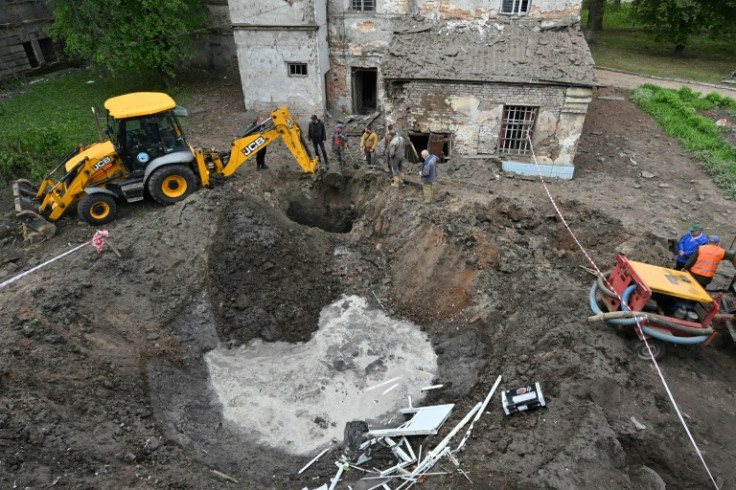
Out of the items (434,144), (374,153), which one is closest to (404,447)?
(374,153)

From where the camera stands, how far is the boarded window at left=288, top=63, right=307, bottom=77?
1733cm

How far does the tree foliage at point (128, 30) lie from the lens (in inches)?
669

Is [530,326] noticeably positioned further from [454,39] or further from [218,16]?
[218,16]

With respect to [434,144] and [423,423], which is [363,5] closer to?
[434,144]

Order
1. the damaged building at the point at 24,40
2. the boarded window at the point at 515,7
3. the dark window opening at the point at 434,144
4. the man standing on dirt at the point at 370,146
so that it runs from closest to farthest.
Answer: the man standing on dirt at the point at 370,146
the dark window opening at the point at 434,144
the boarded window at the point at 515,7
the damaged building at the point at 24,40

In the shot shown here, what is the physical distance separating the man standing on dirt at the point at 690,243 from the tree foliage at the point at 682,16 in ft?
66.0

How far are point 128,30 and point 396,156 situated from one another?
11.9 meters

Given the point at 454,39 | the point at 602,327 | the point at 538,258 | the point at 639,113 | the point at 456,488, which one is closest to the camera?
the point at 456,488

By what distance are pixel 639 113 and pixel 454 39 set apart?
28.9ft

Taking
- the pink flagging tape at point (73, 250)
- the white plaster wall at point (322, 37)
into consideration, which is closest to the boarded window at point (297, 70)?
the white plaster wall at point (322, 37)

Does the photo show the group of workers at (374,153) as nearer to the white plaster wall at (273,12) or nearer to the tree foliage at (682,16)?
the white plaster wall at (273,12)

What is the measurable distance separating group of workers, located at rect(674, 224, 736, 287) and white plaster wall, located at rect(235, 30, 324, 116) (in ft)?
42.5

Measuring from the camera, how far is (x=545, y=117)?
44.4 ft

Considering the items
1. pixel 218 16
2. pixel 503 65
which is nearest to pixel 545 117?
pixel 503 65
